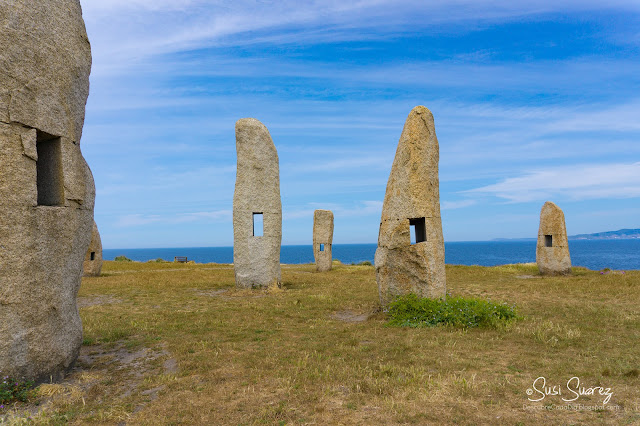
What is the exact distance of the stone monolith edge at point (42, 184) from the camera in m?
5.52

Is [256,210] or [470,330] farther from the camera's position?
[256,210]

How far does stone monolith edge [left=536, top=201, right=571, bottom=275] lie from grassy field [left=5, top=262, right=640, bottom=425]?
961cm

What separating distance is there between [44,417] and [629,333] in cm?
1025

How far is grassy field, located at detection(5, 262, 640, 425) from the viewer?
200 inches

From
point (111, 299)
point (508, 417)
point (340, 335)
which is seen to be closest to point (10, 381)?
point (340, 335)

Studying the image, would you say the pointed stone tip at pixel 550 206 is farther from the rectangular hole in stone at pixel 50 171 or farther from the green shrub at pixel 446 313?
the rectangular hole in stone at pixel 50 171

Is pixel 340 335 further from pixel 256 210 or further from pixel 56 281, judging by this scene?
pixel 256 210

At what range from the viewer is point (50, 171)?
6.62 m

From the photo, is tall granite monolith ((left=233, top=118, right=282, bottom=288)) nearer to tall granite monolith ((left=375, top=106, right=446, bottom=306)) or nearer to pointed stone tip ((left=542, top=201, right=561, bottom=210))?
tall granite monolith ((left=375, top=106, right=446, bottom=306))

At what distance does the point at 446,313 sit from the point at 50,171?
8.27 m

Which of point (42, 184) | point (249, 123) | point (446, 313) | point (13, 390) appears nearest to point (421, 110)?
point (446, 313)

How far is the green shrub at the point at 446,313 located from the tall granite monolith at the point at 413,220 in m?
0.35

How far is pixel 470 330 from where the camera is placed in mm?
9219

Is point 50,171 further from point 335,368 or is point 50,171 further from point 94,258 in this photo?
point 94,258
